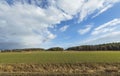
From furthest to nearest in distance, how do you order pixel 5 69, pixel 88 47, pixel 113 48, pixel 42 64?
1. pixel 88 47
2. pixel 113 48
3. pixel 42 64
4. pixel 5 69

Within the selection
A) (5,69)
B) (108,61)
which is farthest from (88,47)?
(5,69)

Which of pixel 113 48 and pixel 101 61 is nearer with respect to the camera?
pixel 101 61

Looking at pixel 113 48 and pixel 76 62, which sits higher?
pixel 113 48

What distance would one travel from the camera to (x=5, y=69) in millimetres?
56531

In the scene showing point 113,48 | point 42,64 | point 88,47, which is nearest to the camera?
point 42,64

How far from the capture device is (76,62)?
6103 cm

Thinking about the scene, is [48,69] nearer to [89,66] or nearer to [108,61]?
[89,66]

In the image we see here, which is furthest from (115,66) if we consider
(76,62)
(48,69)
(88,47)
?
(88,47)

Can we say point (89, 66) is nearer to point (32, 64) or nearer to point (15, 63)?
point (32, 64)

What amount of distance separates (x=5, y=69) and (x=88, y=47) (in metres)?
89.5

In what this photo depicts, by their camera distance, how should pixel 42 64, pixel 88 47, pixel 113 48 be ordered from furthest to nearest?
1. pixel 88 47
2. pixel 113 48
3. pixel 42 64

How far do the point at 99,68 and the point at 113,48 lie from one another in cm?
7635

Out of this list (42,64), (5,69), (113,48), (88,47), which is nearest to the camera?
(5,69)

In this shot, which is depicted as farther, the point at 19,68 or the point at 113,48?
the point at 113,48
